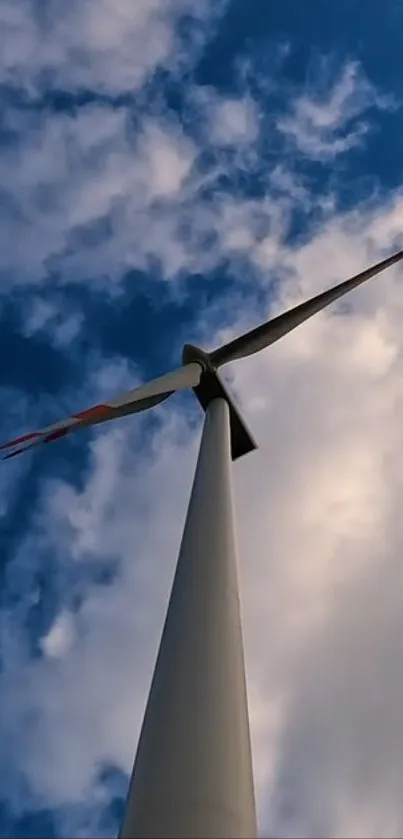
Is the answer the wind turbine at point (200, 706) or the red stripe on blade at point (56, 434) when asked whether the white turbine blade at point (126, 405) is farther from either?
the wind turbine at point (200, 706)

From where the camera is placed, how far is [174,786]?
29.6 ft

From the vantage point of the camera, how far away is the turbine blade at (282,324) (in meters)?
29.1

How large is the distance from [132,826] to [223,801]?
89 cm

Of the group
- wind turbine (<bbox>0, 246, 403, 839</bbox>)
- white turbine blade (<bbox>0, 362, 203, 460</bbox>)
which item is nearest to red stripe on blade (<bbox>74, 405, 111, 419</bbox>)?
white turbine blade (<bbox>0, 362, 203, 460</bbox>)

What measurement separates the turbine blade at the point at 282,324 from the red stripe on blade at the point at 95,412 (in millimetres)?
4951

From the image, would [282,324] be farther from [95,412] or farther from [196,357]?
[95,412]

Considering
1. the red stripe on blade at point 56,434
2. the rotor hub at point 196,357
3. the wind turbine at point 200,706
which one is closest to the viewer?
the wind turbine at point 200,706

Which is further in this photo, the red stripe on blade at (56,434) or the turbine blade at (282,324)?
the turbine blade at (282,324)

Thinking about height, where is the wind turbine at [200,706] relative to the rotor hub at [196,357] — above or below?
below

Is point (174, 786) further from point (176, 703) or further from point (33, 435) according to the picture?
point (33, 435)

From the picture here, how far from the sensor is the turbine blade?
29094 millimetres

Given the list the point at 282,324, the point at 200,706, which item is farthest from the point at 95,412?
the point at 200,706

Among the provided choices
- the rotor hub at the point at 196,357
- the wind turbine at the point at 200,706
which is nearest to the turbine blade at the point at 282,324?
the rotor hub at the point at 196,357

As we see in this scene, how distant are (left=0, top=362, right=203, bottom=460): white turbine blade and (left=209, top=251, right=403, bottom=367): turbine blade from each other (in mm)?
1756
